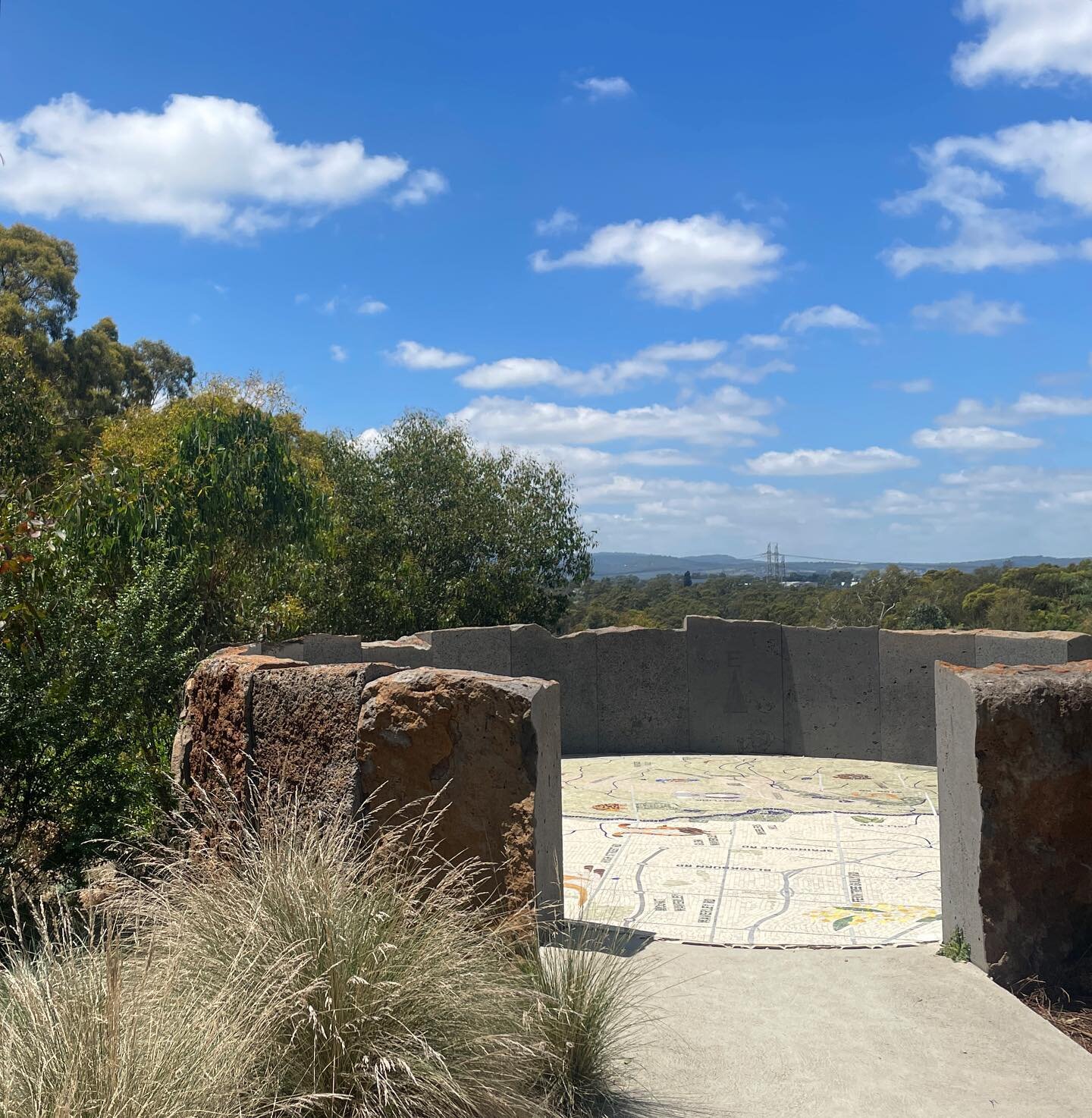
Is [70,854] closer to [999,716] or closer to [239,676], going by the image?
[239,676]

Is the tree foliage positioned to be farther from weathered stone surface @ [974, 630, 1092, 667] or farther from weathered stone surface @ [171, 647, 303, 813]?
weathered stone surface @ [171, 647, 303, 813]

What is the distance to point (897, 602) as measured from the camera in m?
45.7

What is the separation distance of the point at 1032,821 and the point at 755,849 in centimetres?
390

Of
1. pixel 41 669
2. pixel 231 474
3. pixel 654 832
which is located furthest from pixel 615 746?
pixel 41 669

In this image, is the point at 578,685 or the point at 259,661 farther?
the point at 578,685

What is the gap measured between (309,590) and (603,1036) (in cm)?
1217

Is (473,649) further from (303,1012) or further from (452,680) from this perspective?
(303,1012)

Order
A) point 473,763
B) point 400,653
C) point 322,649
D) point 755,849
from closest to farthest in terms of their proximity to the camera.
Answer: point 473,763, point 755,849, point 322,649, point 400,653

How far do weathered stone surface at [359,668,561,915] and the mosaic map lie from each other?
750mm

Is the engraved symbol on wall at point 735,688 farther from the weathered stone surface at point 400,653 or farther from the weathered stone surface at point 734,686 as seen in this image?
the weathered stone surface at point 400,653

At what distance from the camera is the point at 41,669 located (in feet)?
19.9

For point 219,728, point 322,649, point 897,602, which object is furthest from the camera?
point 897,602

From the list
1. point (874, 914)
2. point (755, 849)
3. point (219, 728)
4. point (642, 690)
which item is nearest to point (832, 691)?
point (642, 690)

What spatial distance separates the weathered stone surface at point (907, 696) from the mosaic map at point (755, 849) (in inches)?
10.7
